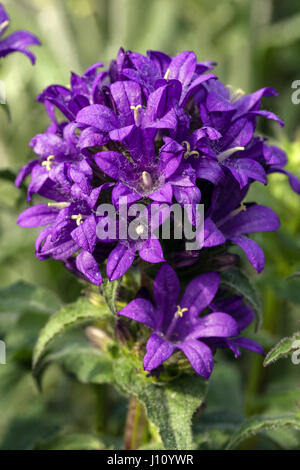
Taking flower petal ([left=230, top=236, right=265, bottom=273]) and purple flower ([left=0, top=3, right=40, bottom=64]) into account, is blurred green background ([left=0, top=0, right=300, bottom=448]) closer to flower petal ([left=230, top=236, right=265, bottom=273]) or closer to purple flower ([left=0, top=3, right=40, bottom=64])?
purple flower ([left=0, top=3, right=40, bottom=64])

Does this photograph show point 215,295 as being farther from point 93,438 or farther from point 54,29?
point 54,29

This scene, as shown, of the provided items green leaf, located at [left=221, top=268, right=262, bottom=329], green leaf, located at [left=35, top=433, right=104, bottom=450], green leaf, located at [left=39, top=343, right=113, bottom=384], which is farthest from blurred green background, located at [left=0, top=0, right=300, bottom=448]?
green leaf, located at [left=221, top=268, right=262, bottom=329]

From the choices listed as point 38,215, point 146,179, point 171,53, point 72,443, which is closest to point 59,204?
point 38,215

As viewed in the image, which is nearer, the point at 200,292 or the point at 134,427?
the point at 200,292

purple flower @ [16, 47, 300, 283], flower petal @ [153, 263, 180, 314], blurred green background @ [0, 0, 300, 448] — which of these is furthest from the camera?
blurred green background @ [0, 0, 300, 448]

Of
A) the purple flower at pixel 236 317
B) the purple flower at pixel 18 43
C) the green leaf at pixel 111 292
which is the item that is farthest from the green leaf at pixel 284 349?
the purple flower at pixel 18 43

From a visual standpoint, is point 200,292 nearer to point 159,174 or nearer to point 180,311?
point 180,311
